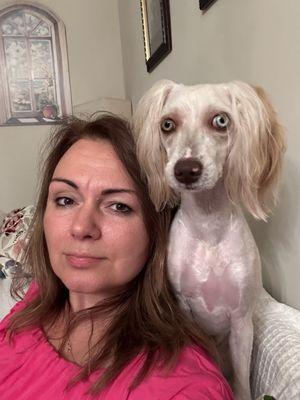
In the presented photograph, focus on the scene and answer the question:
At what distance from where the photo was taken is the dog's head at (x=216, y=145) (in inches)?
29.1

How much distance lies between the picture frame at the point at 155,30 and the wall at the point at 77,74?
80 cm

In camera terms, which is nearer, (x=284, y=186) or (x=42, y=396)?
(x=42, y=396)

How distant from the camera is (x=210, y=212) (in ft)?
2.82

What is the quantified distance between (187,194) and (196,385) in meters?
0.37

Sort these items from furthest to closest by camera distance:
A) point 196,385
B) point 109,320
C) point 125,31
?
1. point 125,31
2. point 109,320
3. point 196,385

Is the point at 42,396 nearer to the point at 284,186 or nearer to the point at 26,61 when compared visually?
the point at 284,186

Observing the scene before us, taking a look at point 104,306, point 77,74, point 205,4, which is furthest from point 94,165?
point 77,74

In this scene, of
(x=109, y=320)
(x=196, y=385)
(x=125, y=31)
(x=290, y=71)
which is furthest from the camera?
(x=125, y=31)

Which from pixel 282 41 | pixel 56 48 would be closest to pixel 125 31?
pixel 56 48

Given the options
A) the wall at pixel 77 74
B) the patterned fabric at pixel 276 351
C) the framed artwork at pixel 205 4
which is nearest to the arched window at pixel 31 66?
the wall at pixel 77 74

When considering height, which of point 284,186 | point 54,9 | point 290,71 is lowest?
point 284,186

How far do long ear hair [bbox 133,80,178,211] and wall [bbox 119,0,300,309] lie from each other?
0.27 metres

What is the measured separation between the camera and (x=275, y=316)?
939 mm

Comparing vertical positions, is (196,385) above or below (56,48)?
below
